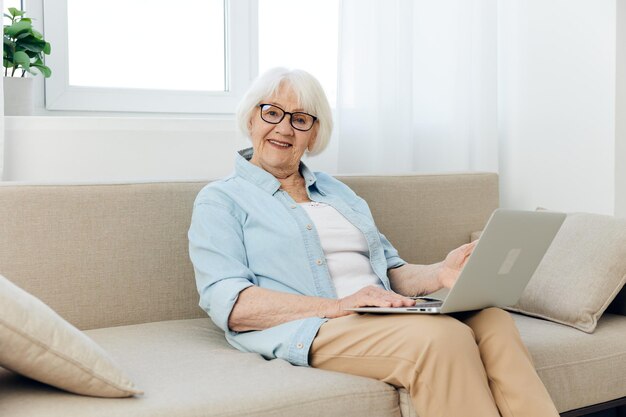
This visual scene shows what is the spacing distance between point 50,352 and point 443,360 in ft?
2.38

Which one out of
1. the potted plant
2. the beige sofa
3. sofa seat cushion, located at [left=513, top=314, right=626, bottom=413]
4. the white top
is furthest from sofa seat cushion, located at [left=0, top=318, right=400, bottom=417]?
the potted plant

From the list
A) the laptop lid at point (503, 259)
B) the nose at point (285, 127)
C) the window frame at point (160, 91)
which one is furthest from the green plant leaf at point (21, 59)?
the laptop lid at point (503, 259)

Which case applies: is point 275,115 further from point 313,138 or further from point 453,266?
point 453,266

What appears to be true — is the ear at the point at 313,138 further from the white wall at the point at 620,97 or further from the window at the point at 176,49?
the white wall at the point at 620,97

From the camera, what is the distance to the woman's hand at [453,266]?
198 centimetres

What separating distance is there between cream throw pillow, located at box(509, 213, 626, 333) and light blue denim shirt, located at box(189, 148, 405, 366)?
44 cm

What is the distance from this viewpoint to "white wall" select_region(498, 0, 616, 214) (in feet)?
9.00

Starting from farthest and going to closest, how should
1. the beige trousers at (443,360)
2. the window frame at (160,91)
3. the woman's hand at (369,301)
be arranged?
the window frame at (160,91)
the woman's hand at (369,301)
the beige trousers at (443,360)

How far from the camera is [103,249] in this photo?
2.12 meters

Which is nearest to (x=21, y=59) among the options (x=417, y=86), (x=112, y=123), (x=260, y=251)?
(x=112, y=123)

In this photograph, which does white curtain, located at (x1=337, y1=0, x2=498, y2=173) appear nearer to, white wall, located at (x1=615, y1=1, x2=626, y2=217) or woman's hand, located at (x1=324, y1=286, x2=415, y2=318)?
white wall, located at (x1=615, y1=1, x2=626, y2=217)

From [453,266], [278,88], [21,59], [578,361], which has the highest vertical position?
[21,59]

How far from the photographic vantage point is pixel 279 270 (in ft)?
6.50

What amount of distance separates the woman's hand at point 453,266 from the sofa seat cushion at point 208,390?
1.29ft
